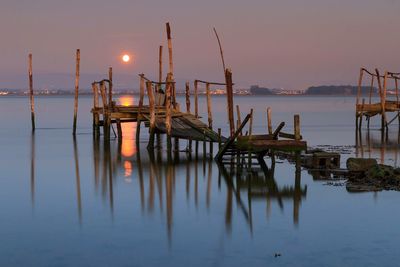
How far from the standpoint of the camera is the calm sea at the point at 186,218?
13547 mm

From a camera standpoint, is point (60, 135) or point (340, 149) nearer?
point (340, 149)

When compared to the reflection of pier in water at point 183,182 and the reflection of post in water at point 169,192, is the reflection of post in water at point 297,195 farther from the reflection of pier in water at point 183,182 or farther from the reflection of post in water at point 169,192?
the reflection of post in water at point 169,192

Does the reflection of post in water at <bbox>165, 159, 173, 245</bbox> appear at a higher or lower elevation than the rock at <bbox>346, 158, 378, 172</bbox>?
lower

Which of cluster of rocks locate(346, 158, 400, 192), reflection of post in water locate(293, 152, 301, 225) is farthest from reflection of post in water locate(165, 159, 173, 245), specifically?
cluster of rocks locate(346, 158, 400, 192)

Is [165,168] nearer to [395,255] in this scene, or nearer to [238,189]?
[238,189]

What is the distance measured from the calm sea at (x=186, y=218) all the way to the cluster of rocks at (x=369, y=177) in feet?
2.19

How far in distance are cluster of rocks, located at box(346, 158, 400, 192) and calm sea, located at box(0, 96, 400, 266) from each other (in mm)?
667

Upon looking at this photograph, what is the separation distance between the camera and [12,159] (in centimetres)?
3228

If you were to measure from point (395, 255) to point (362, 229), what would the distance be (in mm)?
2528

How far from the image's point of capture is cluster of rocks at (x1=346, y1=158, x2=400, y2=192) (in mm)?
20766

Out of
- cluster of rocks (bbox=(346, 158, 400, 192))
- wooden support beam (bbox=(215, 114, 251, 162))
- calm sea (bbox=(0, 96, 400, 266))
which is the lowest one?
calm sea (bbox=(0, 96, 400, 266))

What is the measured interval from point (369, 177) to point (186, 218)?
719cm

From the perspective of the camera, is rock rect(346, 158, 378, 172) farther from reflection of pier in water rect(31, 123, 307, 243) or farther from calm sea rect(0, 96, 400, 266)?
reflection of pier in water rect(31, 123, 307, 243)

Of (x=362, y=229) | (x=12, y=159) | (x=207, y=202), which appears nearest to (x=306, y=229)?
(x=362, y=229)
